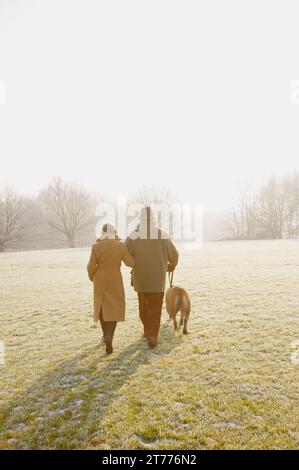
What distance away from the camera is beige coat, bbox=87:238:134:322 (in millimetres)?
6453

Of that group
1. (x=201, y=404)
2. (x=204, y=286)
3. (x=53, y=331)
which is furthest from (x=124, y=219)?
(x=201, y=404)

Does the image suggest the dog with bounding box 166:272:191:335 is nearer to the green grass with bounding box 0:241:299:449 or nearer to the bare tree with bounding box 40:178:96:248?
the green grass with bounding box 0:241:299:449

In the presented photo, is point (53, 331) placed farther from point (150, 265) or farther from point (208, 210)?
point (208, 210)

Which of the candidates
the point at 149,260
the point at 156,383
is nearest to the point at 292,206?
the point at 149,260

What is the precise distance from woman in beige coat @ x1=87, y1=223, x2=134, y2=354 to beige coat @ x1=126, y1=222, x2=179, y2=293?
26 centimetres

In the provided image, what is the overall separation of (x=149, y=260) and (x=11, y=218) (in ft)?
Result: 186

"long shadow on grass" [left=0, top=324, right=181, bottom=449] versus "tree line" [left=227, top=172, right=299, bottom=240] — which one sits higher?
"tree line" [left=227, top=172, right=299, bottom=240]

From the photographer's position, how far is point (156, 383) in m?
5.27

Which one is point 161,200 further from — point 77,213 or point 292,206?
point 292,206

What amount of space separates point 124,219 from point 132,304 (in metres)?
51.3

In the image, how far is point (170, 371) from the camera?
571cm

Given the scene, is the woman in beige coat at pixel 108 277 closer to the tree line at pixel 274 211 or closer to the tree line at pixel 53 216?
the tree line at pixel 53 216

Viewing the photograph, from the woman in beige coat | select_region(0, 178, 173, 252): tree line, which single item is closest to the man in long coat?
the woman in beige coat

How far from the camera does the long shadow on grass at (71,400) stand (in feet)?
13.2
